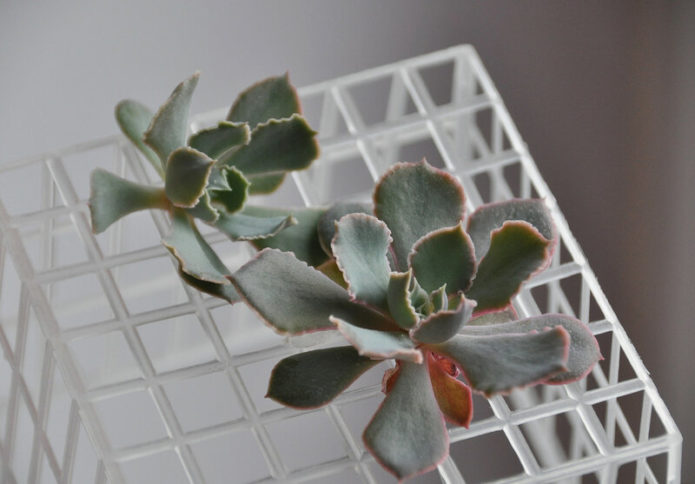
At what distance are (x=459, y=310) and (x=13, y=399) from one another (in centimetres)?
25

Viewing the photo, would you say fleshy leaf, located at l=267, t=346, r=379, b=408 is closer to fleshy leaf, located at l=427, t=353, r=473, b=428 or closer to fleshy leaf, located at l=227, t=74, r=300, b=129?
fleshy leaf, located at l=427, t=353, r=473, b=428

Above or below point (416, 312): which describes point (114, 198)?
above

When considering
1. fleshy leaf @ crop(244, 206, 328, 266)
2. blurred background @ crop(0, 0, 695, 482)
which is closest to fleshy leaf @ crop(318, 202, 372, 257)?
fleshy leaf @ crop(244, 206, 328, 266)

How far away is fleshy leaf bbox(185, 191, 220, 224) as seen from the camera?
42cm

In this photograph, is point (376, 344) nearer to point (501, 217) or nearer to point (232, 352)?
point (501, 217)

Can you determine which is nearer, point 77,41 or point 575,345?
point 575,345

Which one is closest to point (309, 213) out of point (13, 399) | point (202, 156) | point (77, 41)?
point (202, 156)

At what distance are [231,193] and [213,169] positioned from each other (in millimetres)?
15

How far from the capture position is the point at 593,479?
3.38 feet

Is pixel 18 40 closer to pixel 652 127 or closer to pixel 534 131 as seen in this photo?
pixel 534 131

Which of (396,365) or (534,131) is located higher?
(534,131)

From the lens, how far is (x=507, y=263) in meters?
0.39

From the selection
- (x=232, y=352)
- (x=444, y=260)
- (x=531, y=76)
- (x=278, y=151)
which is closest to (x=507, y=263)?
(x=444, y=260)

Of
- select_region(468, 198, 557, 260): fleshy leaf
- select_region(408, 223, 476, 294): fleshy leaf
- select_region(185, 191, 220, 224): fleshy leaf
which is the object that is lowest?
select_region(408, 223, 476, 294): fleshy leaf
